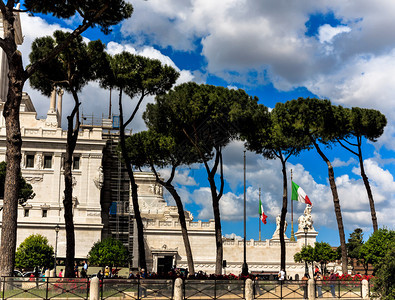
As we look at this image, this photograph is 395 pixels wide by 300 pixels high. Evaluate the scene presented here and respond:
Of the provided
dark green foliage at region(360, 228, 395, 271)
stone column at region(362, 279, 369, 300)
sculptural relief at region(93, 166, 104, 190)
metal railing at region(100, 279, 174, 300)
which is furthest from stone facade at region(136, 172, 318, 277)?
metal railing at region(100, 279, 174, 300)

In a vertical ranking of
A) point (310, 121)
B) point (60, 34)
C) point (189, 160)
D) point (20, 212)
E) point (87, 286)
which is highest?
point (60, 34)

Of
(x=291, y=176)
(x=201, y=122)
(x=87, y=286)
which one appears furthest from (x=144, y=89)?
(x=291, y=176)

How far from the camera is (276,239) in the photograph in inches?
2218

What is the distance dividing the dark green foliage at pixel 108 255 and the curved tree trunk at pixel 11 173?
1072 inches

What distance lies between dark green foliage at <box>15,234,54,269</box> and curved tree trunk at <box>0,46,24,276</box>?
28.4 metres

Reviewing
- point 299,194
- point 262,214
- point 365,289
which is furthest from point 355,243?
point 365,289

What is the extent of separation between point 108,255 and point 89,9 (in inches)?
1079

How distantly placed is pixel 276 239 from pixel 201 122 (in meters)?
23.9

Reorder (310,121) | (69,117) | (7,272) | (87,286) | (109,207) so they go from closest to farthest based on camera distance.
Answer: (7,272)
(87,286)
(69,117)
(310,121)
(109,207)

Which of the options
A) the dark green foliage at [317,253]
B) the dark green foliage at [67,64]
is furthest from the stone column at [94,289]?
the dark green foliage at [317,253]

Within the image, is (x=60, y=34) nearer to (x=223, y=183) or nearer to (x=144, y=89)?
(x=144, y=89)

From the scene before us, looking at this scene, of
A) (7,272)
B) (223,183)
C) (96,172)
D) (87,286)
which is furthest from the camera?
(96,172)

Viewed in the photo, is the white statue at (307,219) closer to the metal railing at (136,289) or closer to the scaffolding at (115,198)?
the scaffolding at (115,198)

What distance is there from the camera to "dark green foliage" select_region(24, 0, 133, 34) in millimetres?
23250
